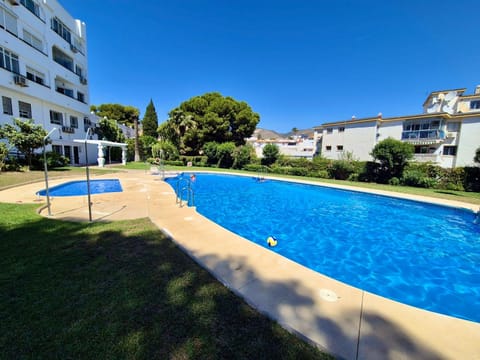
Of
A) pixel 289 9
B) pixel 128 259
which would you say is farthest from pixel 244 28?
pixel 128 259

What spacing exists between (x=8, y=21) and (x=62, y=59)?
20.7 ft

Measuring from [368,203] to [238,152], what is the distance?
16.9m

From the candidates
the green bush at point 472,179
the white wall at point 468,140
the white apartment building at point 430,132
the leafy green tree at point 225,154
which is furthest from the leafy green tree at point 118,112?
the white wall at point 468,140

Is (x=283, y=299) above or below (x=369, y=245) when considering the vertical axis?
above

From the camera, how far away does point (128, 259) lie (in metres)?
3.51

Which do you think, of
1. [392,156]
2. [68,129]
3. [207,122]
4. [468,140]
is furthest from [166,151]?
[468,140]

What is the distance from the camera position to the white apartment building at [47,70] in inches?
560

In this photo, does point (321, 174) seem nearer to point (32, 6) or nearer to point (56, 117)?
point (56, 117)

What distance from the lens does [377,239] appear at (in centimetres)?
681

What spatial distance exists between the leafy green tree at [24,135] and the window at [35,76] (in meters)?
5.84

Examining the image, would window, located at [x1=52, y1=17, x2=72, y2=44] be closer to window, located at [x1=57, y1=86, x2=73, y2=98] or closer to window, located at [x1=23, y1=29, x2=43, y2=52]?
window, located at [x1=23, y1=29, x2=43, y2=52]

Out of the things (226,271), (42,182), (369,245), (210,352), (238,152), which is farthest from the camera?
(238,152)

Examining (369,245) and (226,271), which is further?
(369,245)

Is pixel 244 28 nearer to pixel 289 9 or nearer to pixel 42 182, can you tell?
pixel 289 9
